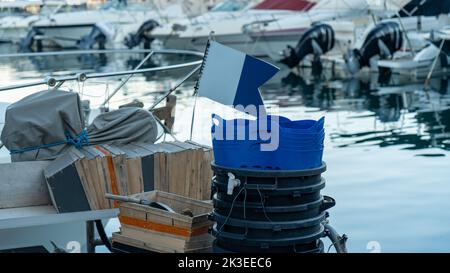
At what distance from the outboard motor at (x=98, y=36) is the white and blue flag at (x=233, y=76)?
38.2m

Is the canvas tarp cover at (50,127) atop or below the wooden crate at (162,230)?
atop

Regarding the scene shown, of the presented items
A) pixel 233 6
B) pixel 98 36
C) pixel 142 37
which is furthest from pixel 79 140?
pixel 98 36

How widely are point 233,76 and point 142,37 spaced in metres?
37.8

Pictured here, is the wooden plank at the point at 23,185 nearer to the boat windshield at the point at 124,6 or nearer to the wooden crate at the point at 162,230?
the wooden crate at the point at 162,230

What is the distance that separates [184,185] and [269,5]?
30.9 meters

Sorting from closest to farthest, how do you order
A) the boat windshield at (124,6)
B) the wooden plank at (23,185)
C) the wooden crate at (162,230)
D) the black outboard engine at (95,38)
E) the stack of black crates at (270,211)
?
the stack of black crates at (270,211) < the wooden crate at (162,230) < the wooden plank at (23,185) < the black outboard engine at (95,38) < the boat windshield at (124,6)

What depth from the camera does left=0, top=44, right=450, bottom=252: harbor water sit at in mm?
9812

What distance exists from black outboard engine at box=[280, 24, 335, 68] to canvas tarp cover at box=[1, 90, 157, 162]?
24389 mm

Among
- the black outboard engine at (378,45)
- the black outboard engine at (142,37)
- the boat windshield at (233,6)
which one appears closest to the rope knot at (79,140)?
the black outboard engine at (378,45)

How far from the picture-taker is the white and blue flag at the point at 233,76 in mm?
6039

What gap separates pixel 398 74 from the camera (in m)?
28.2

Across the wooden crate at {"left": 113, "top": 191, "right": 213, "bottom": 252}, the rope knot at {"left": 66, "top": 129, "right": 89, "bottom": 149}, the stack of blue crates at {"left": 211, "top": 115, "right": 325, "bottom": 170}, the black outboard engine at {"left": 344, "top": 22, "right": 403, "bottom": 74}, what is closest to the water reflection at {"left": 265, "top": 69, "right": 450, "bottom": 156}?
the black outboard engine at {"left": 344, "top": 22, "right": 403, "bottom": 74}

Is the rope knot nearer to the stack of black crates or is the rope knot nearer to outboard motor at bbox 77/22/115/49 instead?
the stack of black crates

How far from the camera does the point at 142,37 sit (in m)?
43.3
